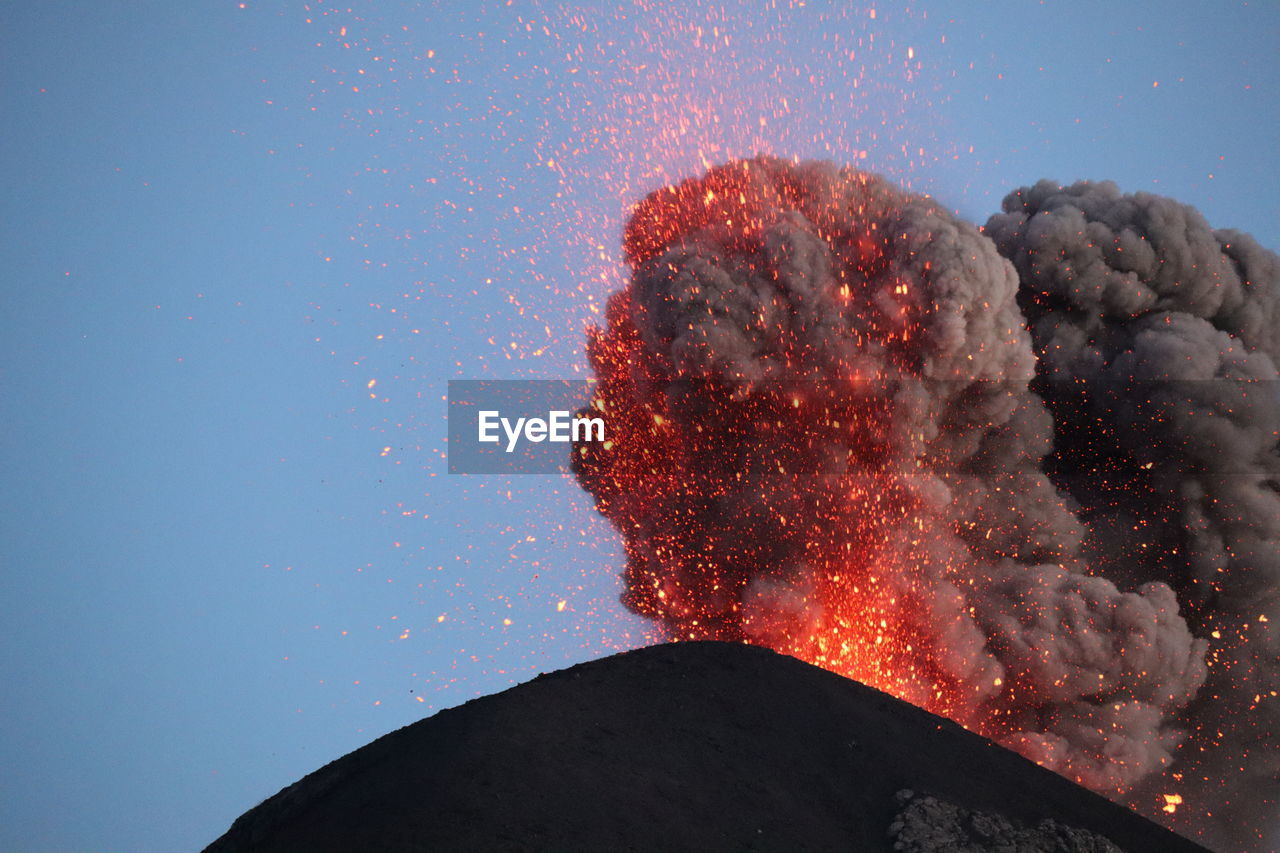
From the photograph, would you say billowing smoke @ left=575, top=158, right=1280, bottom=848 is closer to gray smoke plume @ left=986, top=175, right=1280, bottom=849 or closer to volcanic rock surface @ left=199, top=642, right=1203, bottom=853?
gray smoke plume @ left=986, top=175, right=1280, bottom=849

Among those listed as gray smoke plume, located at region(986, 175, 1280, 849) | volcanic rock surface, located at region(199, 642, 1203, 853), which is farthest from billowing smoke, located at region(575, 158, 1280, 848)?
volcanic rock surface, located at region(199, 642, 1203, 853)

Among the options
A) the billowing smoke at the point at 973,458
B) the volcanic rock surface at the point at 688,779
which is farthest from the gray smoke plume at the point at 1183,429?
the volcanic rock surface at the point at 688,779

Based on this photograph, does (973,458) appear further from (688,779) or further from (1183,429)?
(688,779)

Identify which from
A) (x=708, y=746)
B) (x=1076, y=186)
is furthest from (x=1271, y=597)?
(x=708, y=746)

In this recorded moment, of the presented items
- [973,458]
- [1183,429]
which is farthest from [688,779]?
[1183,429]

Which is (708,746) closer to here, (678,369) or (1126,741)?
(678,369)

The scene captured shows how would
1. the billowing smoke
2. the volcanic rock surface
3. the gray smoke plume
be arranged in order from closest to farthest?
the volcanic rock surface
the billowing smoke
the gray smoke plume
